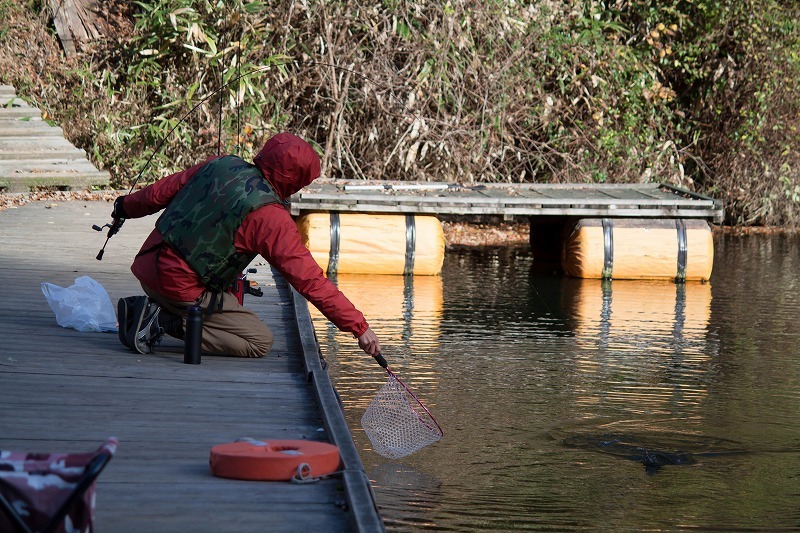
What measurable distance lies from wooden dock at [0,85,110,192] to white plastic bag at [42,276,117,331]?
6.98m

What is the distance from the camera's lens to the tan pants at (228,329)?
5590mm

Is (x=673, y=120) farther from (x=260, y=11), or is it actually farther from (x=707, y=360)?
(x=707, y=360)

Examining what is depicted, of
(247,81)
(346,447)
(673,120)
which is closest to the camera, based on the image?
(346,447)

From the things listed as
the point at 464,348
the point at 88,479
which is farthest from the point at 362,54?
the point at 88,479

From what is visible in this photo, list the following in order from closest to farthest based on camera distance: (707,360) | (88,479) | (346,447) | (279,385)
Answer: (88,479) → (346,447) → (279,385) → (707,360)

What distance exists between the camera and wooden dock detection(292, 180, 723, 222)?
37.0 ft

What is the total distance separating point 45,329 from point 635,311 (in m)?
5.58

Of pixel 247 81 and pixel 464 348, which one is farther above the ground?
pixel 247 81

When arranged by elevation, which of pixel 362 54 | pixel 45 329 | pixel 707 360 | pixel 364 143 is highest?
pixel 362 54

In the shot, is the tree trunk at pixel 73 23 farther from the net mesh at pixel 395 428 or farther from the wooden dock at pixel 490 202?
the net mesh at pixel 395 428

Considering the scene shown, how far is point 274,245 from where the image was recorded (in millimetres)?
5121

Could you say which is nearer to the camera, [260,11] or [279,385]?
[279,385]

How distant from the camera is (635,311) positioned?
396 inches

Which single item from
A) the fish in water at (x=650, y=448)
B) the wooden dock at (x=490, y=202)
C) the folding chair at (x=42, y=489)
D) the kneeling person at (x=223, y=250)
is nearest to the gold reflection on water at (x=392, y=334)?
the wooden dock at (x=490, y=202)
